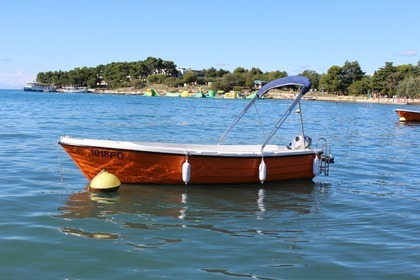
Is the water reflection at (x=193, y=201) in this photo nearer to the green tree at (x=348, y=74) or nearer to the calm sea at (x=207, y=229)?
the calm sea at (x=207, y=229)

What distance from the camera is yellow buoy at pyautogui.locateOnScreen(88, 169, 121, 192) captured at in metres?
12.3

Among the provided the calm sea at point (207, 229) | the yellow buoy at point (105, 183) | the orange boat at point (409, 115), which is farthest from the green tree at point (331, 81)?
the yellow buoy at point (105, 183)

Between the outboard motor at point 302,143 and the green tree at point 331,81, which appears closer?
the outboard motor at point 302,143

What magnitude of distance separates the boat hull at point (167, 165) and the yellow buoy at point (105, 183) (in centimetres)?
56

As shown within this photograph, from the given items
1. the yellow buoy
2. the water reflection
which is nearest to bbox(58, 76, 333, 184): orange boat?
the water reflection

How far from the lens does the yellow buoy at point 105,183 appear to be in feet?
40.5

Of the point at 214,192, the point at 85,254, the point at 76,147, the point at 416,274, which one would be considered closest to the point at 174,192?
the point at 214,192

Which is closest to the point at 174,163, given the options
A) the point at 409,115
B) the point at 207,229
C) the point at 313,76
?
the point at 207,229

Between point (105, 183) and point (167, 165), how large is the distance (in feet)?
5.96

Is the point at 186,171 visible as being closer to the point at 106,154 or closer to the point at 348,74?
the point at 106,154

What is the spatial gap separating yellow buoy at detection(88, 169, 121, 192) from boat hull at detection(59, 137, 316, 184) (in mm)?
562

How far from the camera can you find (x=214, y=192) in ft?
43.9

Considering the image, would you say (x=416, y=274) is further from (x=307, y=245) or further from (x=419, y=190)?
(x=419, y=190)

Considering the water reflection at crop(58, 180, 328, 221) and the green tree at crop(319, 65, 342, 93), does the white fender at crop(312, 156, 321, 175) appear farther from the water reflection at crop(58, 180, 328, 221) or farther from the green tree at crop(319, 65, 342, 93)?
the green tree at crop(319, 65, 342, 93)
